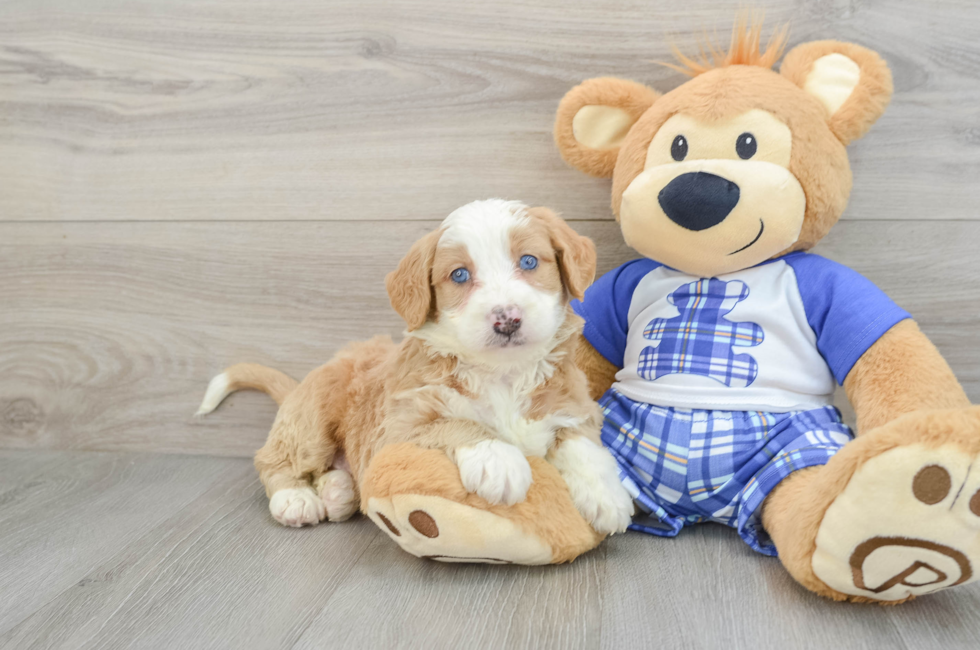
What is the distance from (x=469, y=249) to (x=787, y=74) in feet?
1.93

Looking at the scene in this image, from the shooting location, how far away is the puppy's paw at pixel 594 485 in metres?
0.91

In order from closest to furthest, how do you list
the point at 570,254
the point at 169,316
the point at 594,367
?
the point at 570,254 → the point at 594,367 → the point at 169,316

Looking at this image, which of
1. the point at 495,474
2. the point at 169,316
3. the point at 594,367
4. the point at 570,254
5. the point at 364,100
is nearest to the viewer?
the point at 495,474

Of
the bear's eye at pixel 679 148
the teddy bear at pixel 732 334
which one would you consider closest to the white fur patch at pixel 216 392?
the teddy bear at pixel 732 334

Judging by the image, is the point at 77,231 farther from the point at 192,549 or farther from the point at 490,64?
the point at 490,64

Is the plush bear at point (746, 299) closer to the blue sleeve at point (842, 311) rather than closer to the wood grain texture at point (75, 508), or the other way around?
the blue sleeve at point (842, 311)

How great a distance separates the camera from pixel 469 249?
2.98 ft

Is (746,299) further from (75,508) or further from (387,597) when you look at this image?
(75,508)

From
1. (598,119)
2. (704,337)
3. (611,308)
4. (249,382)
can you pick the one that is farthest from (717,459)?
(249,382)

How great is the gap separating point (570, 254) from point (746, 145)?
0.30m

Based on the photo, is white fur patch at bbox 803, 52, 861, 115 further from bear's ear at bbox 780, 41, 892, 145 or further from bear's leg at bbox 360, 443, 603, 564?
bear's leg at bbox 360, 443, 603, 564

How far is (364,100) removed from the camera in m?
1.32

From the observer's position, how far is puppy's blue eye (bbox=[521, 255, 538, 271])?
92 centimetres

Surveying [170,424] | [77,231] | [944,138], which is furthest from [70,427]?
[944,138]
